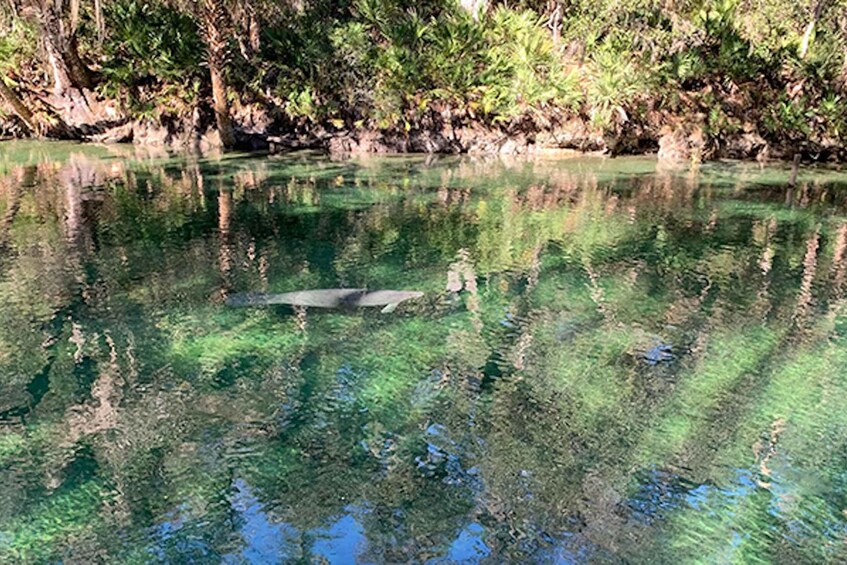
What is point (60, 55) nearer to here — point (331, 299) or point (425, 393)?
point (331, 299)

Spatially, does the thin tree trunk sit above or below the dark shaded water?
above

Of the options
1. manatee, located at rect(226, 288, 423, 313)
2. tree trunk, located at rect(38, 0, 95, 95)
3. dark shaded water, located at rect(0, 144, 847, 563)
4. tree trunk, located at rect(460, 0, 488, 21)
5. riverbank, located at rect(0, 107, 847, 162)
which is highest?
tree trunk, located at rect(460, 0, 488, 21)

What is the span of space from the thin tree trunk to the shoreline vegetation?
5cm

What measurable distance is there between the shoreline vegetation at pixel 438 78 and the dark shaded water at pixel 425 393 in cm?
820

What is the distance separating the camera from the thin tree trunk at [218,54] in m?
16.7

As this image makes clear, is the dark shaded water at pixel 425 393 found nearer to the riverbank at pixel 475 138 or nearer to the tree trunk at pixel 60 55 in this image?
the riverbank at pixel 475 138

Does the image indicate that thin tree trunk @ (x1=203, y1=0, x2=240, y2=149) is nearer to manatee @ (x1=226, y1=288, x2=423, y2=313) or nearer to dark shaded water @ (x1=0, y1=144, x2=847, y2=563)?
dark shaded water @ (x1=0, y1=144, x2=847, y2=563)

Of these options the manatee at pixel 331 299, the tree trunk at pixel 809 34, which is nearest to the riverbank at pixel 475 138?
the tree trunk at pixel 809 34

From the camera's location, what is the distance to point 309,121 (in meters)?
18.8

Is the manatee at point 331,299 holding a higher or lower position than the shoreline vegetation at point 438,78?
lower

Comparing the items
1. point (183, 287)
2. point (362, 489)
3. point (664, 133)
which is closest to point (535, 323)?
point (362, 489)

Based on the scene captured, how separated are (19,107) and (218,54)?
616 centimetres

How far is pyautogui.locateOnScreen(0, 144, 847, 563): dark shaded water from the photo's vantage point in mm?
3740

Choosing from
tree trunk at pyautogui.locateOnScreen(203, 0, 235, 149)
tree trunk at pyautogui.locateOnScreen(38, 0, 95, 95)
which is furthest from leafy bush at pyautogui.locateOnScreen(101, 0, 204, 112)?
tree trunk at pyautogui.locateOnScreen(203, 0, 235, 149)
